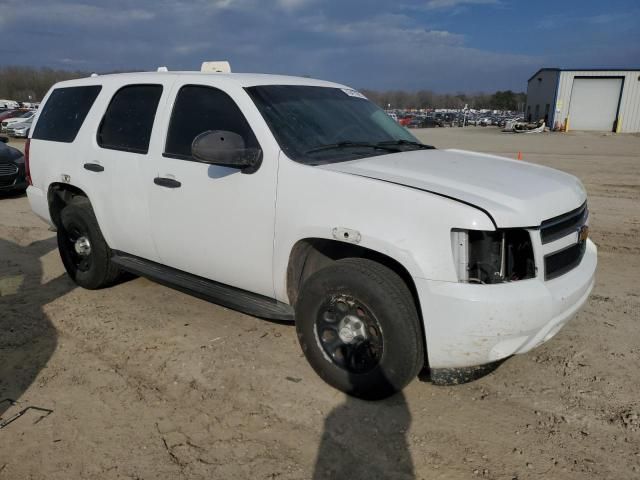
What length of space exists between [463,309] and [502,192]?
2.30 ft

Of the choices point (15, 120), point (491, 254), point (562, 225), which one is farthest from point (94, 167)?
point (15, 120)

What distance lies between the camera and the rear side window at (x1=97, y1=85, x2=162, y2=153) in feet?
13.7

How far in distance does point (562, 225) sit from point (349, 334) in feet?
4.66

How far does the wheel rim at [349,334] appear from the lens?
3.08 m

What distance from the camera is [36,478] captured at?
2.61 meters

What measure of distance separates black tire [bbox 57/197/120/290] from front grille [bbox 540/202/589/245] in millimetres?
3746

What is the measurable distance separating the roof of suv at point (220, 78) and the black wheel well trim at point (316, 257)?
1.30m

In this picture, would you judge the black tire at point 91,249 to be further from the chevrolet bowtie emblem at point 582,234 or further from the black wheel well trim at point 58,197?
the chevrolet bowtie emblem at point 582,234

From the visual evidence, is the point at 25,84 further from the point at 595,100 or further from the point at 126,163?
the point at 126,163

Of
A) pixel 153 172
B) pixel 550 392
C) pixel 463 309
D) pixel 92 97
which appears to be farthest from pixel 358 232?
pixel 92 97

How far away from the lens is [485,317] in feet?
8.76

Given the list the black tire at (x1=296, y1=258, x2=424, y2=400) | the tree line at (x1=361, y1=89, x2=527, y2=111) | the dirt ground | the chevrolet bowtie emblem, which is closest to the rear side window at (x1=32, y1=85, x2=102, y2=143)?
the dirt ground

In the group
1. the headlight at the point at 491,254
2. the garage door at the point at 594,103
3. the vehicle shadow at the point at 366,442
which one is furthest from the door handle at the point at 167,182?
the garage door at the point at 594,103

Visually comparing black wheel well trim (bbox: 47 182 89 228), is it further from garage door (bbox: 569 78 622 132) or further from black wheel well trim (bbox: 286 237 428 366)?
garage door (bbox: 569 78 622 132)
